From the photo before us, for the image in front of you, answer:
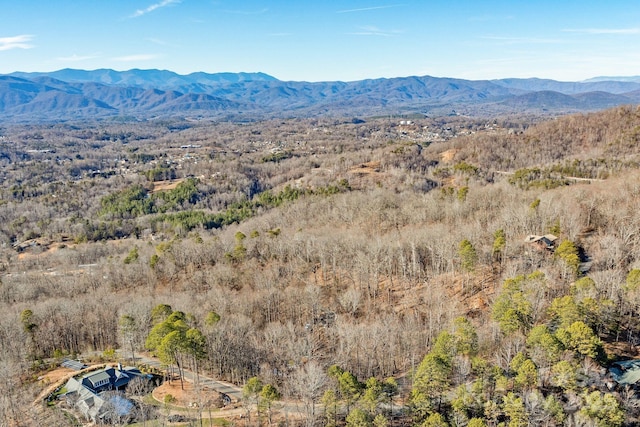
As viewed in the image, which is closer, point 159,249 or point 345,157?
point 159,249

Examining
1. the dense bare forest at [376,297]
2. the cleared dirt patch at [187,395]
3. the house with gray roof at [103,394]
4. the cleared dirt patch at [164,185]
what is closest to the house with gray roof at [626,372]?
the dense bare forest at [376,297]

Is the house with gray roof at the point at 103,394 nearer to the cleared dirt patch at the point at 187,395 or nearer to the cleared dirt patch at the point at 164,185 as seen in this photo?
the cleared dirt patch at the point at 187,395

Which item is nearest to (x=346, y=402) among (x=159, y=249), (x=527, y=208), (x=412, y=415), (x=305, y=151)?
(x=412, y=415)

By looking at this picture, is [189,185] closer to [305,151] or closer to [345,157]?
[345,157]

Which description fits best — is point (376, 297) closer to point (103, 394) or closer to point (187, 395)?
point (187, 395)

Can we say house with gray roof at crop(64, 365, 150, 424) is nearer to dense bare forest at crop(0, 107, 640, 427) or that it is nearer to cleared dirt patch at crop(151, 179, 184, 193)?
dense bare forest at crop(0, 107, 640, 427)

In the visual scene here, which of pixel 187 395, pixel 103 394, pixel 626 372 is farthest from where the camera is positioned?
pixel 187 395

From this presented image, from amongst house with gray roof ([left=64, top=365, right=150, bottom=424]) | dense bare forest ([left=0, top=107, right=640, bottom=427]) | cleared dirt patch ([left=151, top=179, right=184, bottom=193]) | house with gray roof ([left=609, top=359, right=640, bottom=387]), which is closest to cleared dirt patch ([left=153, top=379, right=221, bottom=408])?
dense bare forest ([left=0, top=107, right=640, bottom=427])

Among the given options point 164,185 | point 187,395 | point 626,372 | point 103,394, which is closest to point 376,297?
point 187,395

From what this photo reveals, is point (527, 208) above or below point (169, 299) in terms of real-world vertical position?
above
